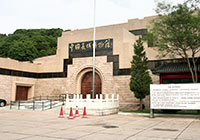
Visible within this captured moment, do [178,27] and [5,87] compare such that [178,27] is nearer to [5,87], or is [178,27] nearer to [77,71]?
[77,71]

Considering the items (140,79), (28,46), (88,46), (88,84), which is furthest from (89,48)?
(28,46)

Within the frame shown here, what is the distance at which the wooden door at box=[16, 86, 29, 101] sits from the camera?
31.0 m

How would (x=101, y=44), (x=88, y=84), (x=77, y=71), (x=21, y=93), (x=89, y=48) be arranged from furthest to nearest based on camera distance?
(x=21, y=93) < (x=77, y=71) < (x=89, y=48) < (x=88, y=84) < (x=101, y=44)

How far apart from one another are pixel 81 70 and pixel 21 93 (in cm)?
991

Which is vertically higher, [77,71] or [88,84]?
[77,71]

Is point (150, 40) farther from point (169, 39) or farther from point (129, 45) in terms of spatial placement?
point (129, 45)

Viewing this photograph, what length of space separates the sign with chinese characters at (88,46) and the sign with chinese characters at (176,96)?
42.8 ft

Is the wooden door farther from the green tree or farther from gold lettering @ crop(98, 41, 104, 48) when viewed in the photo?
the green tree

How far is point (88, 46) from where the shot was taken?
29.3 meters

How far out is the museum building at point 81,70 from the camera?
2641 cm

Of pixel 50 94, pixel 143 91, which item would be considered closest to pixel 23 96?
pixel 50 94

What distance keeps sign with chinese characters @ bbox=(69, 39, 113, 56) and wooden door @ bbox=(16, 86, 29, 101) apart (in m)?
9.02

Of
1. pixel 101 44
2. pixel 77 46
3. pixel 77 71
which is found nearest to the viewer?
pixel 101 44

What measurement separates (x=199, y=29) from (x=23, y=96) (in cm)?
2535
